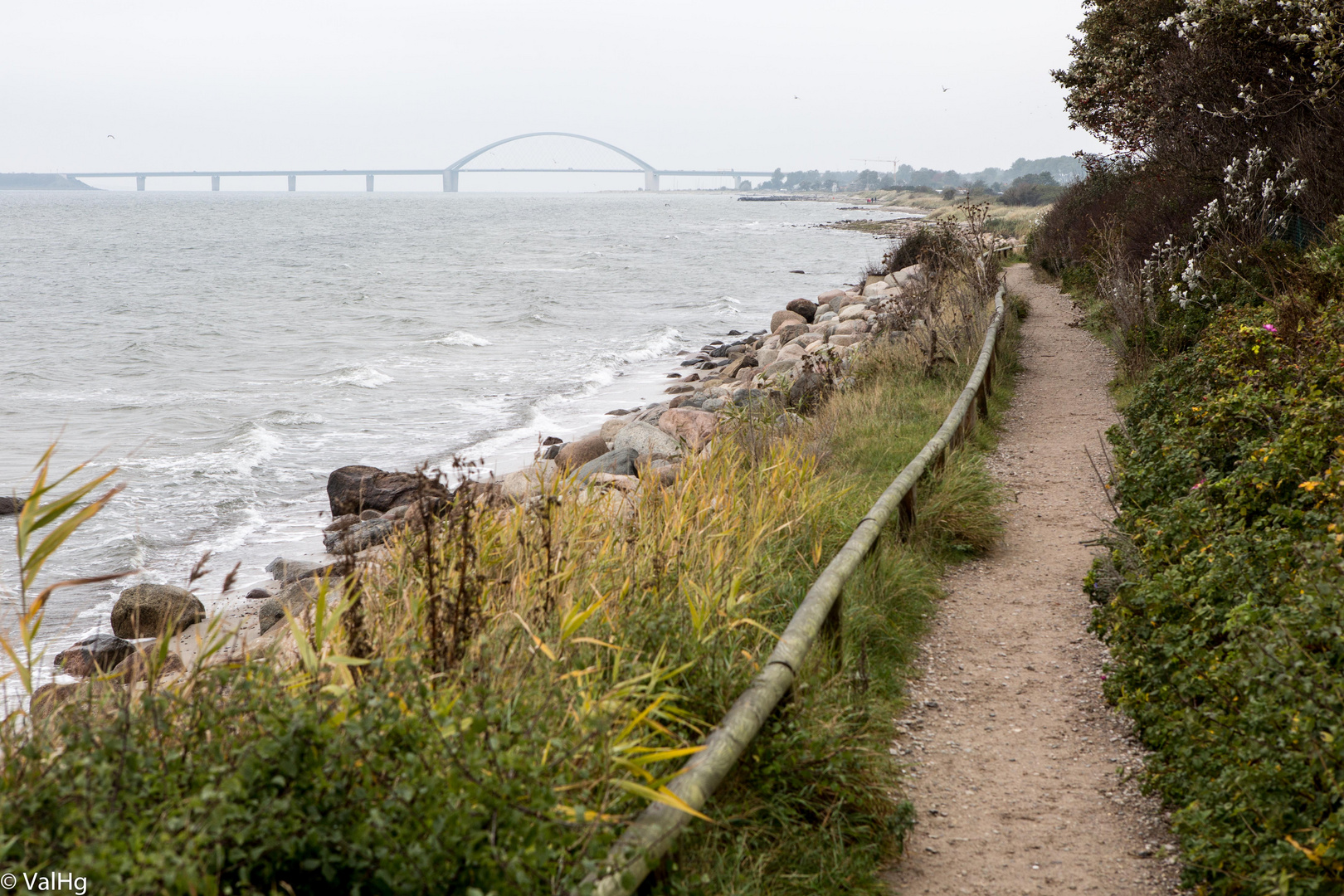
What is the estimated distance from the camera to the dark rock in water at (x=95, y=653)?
7504mm

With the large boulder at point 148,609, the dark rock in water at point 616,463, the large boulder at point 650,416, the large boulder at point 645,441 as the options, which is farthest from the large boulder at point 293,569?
the large boulder at point 650,416

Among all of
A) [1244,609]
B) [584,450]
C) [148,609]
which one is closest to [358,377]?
[584,450]

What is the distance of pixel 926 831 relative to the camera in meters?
3.49

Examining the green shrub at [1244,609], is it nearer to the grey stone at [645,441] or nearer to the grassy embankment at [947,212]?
the grey stone at [645,441]

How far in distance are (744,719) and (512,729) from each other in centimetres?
87

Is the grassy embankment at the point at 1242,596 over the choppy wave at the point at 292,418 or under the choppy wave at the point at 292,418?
over

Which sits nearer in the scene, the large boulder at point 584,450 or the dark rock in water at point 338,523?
the dark rock in water at point 338,523

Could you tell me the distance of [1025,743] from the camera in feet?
13.5

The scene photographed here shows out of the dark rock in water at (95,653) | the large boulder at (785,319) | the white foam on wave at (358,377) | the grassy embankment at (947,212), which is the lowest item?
the dark rock in water at (95,653)

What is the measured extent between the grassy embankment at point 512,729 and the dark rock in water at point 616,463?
5.58 metres

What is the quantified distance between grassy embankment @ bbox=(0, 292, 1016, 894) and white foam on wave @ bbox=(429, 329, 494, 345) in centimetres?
2217

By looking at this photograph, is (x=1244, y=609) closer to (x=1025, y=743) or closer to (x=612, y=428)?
(x=1025, y=743)

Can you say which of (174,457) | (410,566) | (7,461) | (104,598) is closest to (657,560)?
(410,566)

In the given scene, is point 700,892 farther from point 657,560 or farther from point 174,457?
point 174,457
